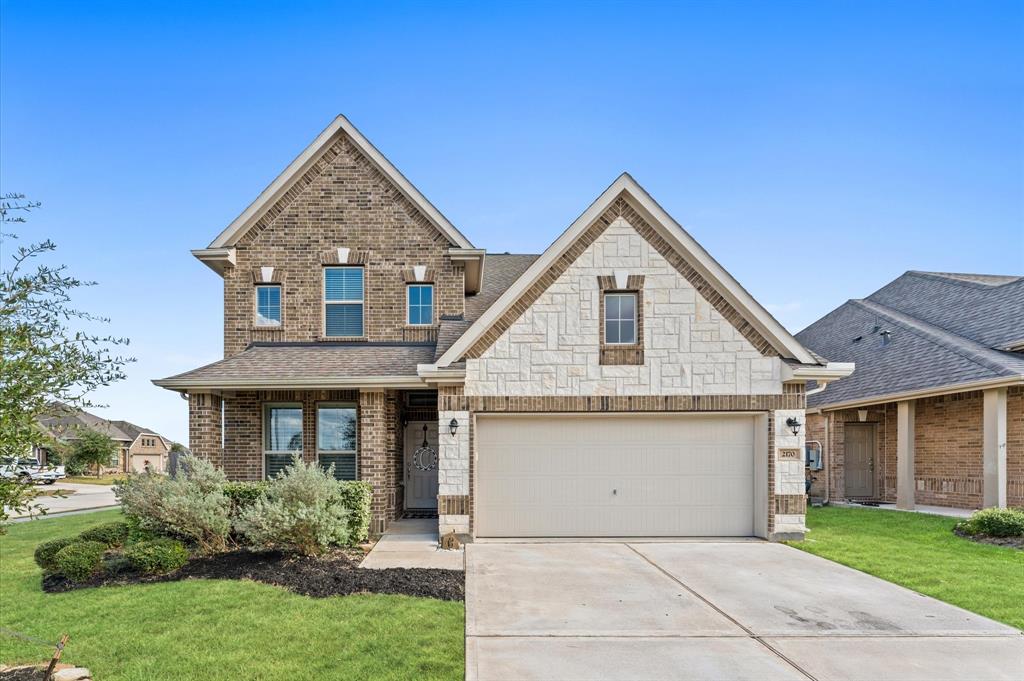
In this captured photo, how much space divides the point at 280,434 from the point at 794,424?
35.3 feet

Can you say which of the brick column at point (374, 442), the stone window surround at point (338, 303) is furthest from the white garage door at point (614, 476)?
the stone window surround at point (338, 303)

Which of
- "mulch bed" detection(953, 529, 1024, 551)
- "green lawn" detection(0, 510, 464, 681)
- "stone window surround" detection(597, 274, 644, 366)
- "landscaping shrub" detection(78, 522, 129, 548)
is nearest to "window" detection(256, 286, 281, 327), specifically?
"landscaping shrub" detection(78, 522, 129, 548)

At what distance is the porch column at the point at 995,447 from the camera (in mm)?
14516

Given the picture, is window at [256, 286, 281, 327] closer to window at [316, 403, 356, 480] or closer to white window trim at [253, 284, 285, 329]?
white window trim at [253, 284, 285, 329]

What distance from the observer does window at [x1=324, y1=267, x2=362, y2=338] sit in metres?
14.4

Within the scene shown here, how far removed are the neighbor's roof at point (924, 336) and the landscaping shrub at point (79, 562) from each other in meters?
17.9

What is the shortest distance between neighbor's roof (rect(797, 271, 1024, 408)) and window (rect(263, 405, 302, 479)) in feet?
50.2

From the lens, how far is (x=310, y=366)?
12.9 meters

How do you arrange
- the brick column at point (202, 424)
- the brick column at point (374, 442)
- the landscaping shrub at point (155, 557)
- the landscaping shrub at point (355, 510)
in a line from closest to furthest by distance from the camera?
1. the landscaping shrub at point (155, 557)
2. the landscaping shrub at point (355, 510)
3. the brick column at point (374, 442)
4. the brick column at point (202, 424)

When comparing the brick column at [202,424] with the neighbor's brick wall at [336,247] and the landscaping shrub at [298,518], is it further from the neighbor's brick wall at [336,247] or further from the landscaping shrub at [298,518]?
the landscaping shrub at [298,518]

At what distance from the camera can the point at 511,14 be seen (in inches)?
566

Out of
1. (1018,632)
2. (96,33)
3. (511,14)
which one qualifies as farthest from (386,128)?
(1018,632)

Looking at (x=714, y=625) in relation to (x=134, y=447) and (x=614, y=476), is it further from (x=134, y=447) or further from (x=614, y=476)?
(x=134, y=447)

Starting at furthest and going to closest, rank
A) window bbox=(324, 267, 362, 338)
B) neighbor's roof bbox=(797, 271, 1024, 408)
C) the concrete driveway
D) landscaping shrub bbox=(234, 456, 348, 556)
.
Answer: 1. neighbor's roof bbox=(797, 271, 1024, 408)
2. window bbox=(324, 267, 362, 338)
3. landscaping shrub bbox=(234, 456, 348, 556)
4. the concrete driveway
